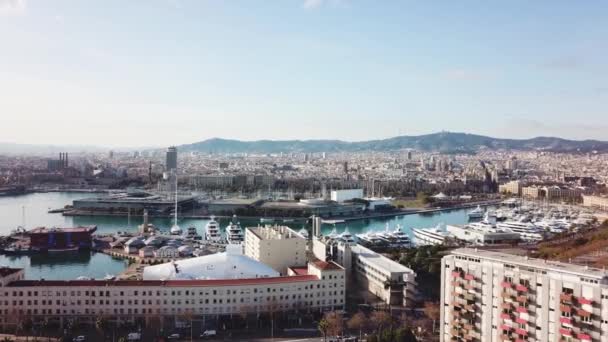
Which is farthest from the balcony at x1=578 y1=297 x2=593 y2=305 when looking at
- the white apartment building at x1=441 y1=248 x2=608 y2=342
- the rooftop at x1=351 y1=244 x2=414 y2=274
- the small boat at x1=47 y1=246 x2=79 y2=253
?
the small boat at x1=47 y1=246 x2=79 y2=253

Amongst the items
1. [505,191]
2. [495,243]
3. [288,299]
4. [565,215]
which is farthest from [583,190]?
[288,299]

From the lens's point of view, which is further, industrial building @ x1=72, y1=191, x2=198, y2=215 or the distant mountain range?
the distant mountain range

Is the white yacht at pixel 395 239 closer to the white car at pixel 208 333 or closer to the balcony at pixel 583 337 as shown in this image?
the white car at pixel 208 333

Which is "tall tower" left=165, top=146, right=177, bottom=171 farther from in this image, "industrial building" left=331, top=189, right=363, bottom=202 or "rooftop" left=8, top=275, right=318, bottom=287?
"rooftop" left=8, top=275, right=318, bottom=287

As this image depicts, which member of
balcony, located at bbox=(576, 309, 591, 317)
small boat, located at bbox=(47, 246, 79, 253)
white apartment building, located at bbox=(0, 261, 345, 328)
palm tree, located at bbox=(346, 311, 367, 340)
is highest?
balcony, located at bbox=(576, 309, 591, 317)

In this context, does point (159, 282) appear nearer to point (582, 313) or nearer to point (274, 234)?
point (274, 234)

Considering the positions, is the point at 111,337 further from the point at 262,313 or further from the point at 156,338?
the point at 262,313

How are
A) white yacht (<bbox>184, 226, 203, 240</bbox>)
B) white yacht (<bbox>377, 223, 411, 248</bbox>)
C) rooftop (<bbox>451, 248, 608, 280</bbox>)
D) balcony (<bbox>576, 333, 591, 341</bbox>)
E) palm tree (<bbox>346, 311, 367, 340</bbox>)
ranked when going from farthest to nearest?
white yacht (<bbox>184, 226, 203, 240</bbox>) < white yacht (<bbox>377, 223, 411, 248</bbox>) < palm tree (<bbox>346, 311, 367, 340</bbox>) < rooftop (<bbox>451, 248, 608, 280</bbox>) < balcony (<bbox>576, 333, 591, 341</bbox>)
